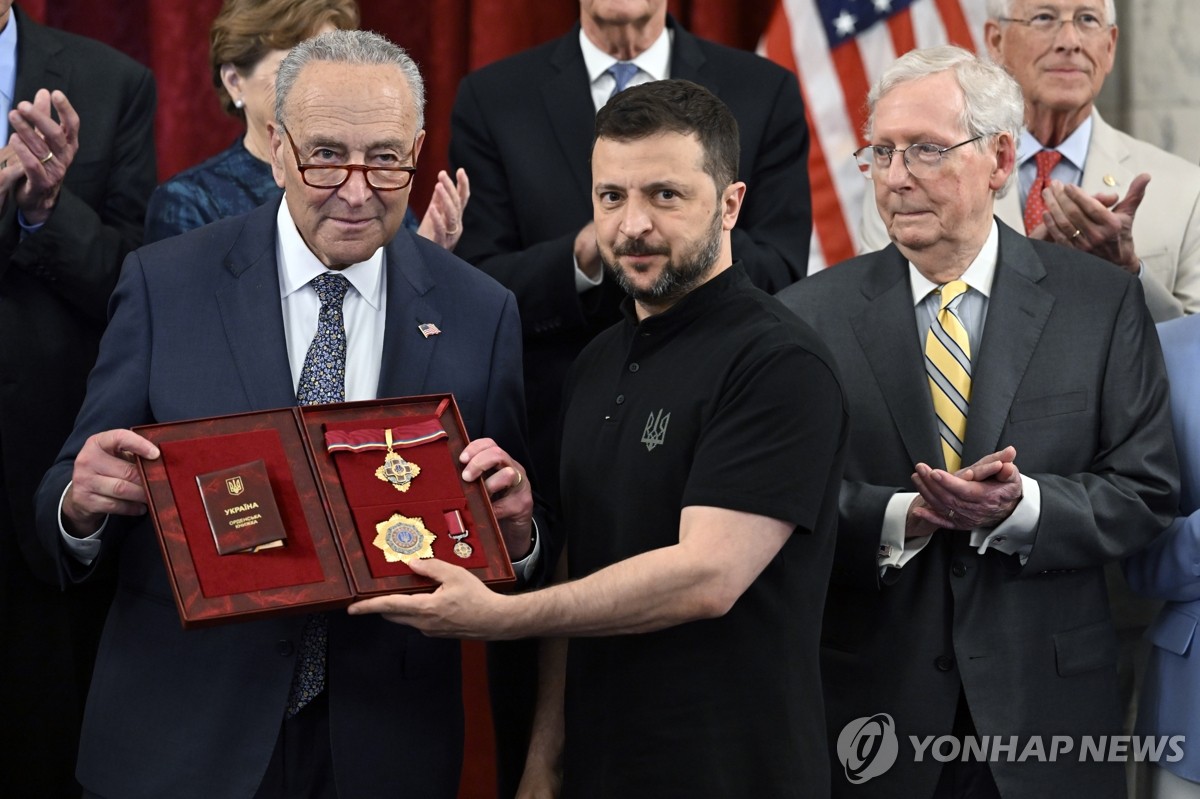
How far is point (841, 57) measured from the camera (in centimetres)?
525

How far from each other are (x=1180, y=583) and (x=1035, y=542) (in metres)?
0.49

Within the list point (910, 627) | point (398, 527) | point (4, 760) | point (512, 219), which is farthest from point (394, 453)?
point (4, 760)

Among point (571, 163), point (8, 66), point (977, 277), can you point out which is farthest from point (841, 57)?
point (8, 66)

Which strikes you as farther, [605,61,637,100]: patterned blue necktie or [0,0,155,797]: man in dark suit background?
[605,61,637,100]: patterned blue necktie

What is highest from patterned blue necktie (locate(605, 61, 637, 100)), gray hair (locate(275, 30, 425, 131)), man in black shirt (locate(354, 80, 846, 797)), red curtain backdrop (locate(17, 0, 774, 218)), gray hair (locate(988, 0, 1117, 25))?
red curtain backdrop (locate(17, 0, 774, 218))

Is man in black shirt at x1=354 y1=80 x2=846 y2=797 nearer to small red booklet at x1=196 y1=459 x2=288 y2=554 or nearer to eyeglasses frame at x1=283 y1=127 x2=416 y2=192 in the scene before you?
small red booklet at x1=196 y1=459 x2=288 y2=554

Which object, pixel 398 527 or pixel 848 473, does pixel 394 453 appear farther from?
pixel 848 473

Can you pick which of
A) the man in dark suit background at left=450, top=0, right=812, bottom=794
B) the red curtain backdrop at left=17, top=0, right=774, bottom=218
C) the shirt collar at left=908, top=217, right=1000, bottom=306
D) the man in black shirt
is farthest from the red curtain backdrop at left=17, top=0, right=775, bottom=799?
the man in black shirt

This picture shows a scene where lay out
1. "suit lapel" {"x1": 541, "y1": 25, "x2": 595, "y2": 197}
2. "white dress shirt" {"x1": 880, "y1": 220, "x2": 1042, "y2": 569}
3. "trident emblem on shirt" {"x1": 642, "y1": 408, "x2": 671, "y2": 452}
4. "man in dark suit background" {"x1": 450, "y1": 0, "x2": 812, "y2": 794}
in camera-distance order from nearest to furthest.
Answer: "trident emblem on shirt" {"x1": 642, "y1": 408, "x2": 671, "y2": 452} < "white dress shirt" {"x1": 880, "y1": 220, "x2": 1042, "y2": 569} < "man in dark suit background" {"x1": 450, "y1": 0, "x2": 812, "y2": 794} < "suit lapel" {"x1": 541, "y1": 25, "x2": 595, "y2": 197}

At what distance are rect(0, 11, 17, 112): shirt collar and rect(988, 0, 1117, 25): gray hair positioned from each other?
263 centimetres

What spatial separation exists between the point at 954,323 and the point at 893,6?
2142 mm

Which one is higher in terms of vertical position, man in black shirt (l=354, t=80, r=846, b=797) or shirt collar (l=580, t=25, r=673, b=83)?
shirt collar (l=580, t=25, r=673, b=83)

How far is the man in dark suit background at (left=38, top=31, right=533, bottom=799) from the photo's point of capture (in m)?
2.87

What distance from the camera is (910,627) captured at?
3291mm
